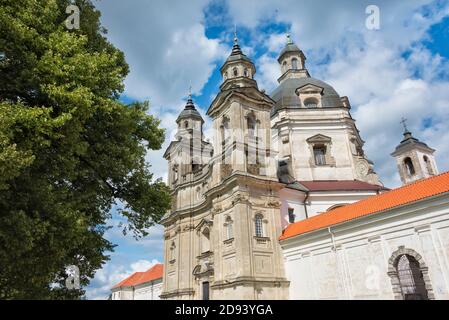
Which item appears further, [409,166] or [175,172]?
[409,166]

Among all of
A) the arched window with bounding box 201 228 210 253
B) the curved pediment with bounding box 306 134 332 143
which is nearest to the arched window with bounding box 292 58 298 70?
the curved pediment with bounding box 306 134 332 143

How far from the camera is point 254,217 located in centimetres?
2403

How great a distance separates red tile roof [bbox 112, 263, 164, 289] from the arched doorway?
33393 mm

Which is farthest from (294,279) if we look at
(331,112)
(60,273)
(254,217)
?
(331,112)

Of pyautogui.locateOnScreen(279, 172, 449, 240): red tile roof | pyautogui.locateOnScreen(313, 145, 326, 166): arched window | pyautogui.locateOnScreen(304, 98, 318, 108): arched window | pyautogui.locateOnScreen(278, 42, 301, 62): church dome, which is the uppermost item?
pyautogui.locateOnScreen(278, 42, 301, 62): church dome

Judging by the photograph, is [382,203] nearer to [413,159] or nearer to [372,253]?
[372,253]

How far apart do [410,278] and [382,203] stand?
13.0 feet

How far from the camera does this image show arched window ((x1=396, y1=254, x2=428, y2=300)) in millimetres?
16328

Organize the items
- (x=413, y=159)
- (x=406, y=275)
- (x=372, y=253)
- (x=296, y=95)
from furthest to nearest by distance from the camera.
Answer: (x=413, y=159) → (x=296, y=95) → (x=372, y=253) → (x=406, y=275)

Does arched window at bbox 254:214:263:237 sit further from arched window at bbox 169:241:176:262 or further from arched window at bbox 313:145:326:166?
arched window at bbox 169:241:176:262

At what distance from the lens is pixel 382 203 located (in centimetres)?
1847

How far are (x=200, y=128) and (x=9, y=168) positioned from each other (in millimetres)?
31951

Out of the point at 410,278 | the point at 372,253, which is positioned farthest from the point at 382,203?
the point at 410,278

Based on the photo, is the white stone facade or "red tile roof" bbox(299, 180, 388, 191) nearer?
the white stone facade
